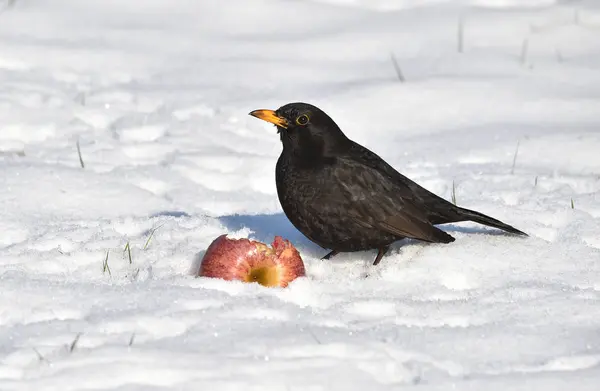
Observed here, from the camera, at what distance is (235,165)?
20.0ft

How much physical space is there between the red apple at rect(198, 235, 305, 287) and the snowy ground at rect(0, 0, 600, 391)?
0.10 meters

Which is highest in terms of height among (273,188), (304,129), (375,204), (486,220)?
(304,129)

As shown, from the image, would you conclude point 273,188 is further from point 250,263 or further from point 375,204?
point 250,263

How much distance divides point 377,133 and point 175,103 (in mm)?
1317

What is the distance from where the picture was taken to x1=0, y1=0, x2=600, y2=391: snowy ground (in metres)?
3.42

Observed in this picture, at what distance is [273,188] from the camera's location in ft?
19.4

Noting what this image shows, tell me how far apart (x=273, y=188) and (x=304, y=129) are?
3.75ft

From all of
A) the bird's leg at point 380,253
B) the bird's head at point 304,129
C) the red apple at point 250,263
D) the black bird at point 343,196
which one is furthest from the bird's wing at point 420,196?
the red apple at point 250,263

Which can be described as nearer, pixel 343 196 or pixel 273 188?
pixel 343 196

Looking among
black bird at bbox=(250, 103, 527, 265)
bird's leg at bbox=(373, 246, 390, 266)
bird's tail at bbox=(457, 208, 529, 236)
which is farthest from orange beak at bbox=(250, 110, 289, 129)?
bird's tail at bbox=(457, 208, 529, 236)

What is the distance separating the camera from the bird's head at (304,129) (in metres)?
4.78

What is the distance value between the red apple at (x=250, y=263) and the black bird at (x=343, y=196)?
0.37m

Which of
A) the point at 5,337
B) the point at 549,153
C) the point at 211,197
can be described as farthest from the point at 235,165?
the point at 5,337

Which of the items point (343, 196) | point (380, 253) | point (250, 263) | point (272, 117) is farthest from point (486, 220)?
point (250, 263)
